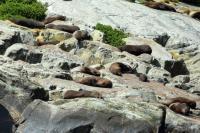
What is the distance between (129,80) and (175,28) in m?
11.4

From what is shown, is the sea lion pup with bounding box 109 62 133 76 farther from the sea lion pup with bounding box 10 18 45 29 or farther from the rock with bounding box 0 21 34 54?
the sea lion pup with bounding box 10 18 45 29

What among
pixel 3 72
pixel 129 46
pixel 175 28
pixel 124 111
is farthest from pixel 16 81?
pixel 175 28

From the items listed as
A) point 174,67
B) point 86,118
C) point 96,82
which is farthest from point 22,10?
point 86,118

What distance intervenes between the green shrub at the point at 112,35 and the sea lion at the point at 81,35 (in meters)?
2.10

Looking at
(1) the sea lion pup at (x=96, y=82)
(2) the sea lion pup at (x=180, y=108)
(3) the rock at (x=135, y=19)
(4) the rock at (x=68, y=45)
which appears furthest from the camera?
(3) the rock at (x=135, y=19)

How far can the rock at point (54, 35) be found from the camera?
23734 millimetres

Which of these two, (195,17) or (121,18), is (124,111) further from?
(195,17)

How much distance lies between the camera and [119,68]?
69.3 ft

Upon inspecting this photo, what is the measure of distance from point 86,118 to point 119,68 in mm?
6573

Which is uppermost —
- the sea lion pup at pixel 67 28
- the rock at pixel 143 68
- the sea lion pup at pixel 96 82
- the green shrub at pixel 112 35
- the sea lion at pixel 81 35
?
the sea lion pup at pixel 96 82

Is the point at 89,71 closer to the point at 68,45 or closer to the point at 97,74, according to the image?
the point at 97,74

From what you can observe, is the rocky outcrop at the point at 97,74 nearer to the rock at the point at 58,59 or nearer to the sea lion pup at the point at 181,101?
the rock at the point at 58,59

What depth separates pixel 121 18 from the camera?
30.6 m

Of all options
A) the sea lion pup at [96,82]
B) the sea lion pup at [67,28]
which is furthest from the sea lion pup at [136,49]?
the sea lion pup at [96,82]
